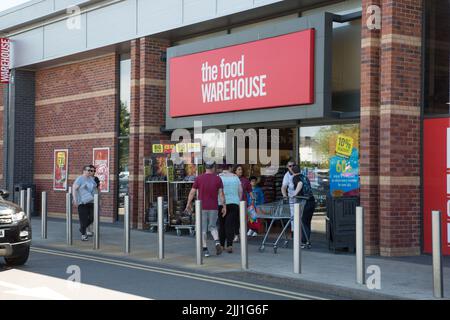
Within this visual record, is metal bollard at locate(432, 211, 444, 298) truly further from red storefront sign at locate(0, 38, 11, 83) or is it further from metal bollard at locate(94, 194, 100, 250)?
red storefront sign at locate(0, 38, 11, 83)

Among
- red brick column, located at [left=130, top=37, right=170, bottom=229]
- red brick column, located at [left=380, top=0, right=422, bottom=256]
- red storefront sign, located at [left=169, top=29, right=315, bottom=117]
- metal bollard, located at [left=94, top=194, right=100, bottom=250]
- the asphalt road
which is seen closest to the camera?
the asphalt road

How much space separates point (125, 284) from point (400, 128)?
6113 millimetres

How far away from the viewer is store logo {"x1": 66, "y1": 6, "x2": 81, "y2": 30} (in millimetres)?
19797

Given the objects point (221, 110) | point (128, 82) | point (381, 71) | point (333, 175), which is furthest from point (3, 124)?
point (381, 71)

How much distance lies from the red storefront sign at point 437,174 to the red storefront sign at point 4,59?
623 inches

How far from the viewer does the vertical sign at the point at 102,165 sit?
64.8 feet

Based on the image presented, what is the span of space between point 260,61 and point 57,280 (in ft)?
24.0

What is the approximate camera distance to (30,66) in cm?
2244

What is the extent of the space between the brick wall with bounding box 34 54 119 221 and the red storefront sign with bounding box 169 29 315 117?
11.4 feet

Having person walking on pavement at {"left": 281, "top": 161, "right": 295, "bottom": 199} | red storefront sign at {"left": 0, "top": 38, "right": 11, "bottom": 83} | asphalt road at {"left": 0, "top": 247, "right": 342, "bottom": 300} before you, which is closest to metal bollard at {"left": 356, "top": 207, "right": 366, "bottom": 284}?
asphalt road at {"left": 0, "top": 247, "right": 342, "bottom": 300}

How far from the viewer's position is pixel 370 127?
12.2m

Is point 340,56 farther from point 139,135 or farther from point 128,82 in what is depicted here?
point 128,82

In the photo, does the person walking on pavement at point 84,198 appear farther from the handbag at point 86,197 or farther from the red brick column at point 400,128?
the red brick column at point 400,128
